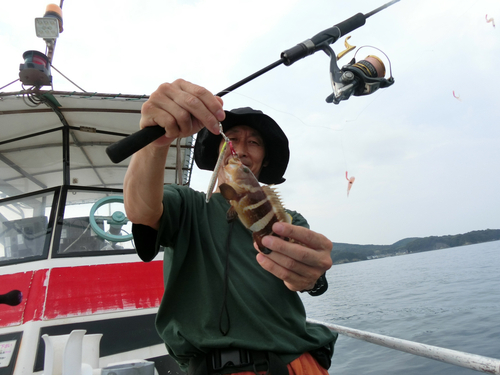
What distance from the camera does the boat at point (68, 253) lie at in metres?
4.01

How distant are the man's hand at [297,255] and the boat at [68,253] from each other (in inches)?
66.3

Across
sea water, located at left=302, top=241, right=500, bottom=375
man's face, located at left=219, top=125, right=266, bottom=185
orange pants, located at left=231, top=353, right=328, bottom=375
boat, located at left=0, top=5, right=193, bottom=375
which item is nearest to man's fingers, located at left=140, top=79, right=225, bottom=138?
man's face, located at left=219, top=125, right=266, bottom=185

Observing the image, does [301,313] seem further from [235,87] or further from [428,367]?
[428,367]

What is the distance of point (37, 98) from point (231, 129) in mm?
3885

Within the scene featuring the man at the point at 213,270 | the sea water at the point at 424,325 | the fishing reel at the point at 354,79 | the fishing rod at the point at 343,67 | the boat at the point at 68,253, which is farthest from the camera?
the sea water at the point at 424,325

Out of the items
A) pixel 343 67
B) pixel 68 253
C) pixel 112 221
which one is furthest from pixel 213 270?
pixel 112 221

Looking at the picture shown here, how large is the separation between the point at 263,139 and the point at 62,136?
15.7 feet

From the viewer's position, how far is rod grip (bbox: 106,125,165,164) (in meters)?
1.39

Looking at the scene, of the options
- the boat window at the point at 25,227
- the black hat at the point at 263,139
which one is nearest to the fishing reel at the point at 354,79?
the black hat at the point at 263,139

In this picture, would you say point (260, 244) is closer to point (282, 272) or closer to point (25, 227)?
point (282, 272)

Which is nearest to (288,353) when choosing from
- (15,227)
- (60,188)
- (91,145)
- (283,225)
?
(283,225)

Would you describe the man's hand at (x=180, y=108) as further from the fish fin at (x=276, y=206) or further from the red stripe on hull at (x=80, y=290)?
the red stripe on hull at (x=80, y=290)

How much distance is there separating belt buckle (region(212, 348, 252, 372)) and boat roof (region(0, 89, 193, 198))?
409 cm

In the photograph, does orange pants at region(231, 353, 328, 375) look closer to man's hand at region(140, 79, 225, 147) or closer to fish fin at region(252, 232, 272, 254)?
fish fin at region(252, 232, 272, 254)
